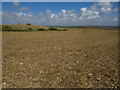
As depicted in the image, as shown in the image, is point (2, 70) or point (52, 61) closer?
point (2, 70)

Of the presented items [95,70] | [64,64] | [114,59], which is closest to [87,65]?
[95,70]

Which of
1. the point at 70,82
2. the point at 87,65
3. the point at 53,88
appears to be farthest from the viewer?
the point at 87,65

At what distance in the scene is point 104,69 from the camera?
20.7 feet

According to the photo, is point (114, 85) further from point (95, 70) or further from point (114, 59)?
point (114, 59)

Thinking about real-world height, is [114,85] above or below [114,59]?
below

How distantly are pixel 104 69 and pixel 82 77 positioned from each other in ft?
4.61

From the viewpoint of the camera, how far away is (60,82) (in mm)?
5266

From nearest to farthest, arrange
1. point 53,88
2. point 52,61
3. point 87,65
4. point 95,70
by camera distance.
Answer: point 53,88 < point 95,70 < point 87,65 < point 52,61

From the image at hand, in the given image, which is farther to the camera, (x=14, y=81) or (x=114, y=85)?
(x=14, y=81)

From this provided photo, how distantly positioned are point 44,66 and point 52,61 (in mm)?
871

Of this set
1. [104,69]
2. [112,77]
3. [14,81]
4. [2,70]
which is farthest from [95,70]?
[2,70]

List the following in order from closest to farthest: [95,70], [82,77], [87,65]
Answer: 1. [82,77]
2. [95,70]
3. [87,65]

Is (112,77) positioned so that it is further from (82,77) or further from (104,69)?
(82,77)

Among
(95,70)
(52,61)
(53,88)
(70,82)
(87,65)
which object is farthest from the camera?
(52,61)
